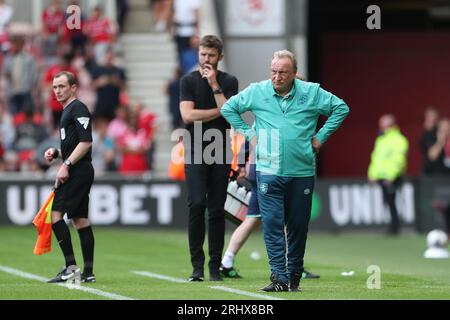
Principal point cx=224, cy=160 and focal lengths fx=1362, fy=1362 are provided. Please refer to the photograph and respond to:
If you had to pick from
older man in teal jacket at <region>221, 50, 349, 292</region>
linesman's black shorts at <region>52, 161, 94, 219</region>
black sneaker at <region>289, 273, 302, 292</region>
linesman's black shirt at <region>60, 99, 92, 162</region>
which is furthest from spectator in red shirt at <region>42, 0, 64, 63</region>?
black sneaker at <region>289, 273, 302, 292</region>

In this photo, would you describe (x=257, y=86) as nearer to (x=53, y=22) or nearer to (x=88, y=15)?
(x=53, y=22)

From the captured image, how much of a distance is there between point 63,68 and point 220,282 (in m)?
14.3

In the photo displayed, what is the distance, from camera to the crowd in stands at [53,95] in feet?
84.8

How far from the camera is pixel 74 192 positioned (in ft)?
43.8

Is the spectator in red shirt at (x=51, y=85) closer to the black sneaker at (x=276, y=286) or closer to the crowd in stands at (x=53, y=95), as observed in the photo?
the crowd in stands at (x=53, y=95)

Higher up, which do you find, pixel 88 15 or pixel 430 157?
pixel 88 15

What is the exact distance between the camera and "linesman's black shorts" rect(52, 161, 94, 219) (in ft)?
43.8

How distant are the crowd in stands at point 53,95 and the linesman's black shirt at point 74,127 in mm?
11479

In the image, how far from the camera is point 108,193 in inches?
971

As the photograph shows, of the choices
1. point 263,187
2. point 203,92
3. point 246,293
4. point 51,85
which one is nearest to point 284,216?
point 263,187

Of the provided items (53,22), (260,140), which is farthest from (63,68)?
(260,140)

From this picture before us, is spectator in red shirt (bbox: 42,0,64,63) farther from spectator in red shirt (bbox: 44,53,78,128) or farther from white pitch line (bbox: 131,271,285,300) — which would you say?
white pitch line (bbox: 131,271,285,300)

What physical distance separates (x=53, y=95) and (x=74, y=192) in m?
13.5

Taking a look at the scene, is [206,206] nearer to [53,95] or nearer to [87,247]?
[87,247]
